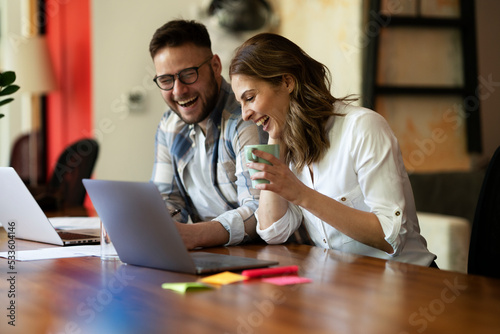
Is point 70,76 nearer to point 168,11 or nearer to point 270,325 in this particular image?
point 168,11

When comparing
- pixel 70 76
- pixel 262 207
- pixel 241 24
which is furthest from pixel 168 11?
pixel 262 207

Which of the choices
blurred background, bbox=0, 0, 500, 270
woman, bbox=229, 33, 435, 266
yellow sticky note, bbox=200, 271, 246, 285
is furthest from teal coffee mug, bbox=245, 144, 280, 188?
blurred background, bbox=0, 0, 500, 270

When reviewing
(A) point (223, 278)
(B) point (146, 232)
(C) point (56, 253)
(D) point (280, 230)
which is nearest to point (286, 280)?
(A) point (223, 278)

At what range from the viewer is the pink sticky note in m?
1.10

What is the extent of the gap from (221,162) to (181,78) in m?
0.30

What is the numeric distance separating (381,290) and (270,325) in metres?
0.26

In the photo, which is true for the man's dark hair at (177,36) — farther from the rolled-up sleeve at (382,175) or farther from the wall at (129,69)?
the wall at (129,69)

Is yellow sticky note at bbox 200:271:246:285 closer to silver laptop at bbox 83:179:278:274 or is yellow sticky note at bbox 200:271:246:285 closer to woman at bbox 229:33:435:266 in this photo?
silver laptop at bbox 83:179:278:274

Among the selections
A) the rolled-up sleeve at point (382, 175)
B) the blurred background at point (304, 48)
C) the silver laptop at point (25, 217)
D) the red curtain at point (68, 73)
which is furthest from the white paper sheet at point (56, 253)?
the red curtain at point (68, 73)

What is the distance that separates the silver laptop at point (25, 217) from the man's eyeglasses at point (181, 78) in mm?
554

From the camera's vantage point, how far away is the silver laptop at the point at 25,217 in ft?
5.12

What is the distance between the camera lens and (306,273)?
1.18m

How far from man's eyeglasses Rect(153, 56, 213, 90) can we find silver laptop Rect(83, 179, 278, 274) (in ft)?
2.60

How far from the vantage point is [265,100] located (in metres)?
1.71
